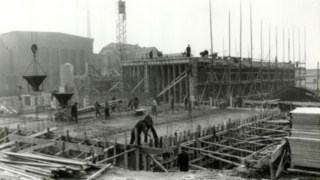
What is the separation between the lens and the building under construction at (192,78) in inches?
1416

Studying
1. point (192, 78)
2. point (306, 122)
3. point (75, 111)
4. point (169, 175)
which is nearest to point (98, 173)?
point (169, 175)

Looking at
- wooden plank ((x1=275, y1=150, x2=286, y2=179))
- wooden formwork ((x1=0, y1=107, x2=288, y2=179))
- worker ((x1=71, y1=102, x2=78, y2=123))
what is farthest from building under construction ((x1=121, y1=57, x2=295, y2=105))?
wooden plank ((x1=275, y1=150, x2=286, y2=179))

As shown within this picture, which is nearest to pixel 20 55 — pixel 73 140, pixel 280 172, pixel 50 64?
pixel 50 64

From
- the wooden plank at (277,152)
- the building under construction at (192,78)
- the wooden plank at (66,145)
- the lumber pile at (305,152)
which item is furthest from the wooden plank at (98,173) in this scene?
the building under construction at (192,78)

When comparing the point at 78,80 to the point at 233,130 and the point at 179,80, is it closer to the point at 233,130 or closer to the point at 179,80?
the point at 179,80

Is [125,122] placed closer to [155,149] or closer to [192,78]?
[155,149]

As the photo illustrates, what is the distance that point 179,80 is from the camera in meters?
34.8

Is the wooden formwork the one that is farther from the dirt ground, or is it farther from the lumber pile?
the dirt ground

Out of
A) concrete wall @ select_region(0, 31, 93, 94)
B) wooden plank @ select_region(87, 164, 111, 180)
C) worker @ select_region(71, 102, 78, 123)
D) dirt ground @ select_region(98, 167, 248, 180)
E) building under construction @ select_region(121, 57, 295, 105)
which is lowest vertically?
dirt ground @ select_region(98, 167, 248, 180)

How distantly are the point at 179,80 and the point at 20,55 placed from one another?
3120cm

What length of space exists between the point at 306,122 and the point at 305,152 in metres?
1.14

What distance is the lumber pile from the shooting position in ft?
39.9

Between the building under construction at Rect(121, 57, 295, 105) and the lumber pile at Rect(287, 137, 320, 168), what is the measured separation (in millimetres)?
20812

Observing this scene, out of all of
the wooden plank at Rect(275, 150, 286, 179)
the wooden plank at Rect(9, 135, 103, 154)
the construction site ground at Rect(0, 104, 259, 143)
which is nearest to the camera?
the wooden plank at Rect(275, 150, 286, 179)
